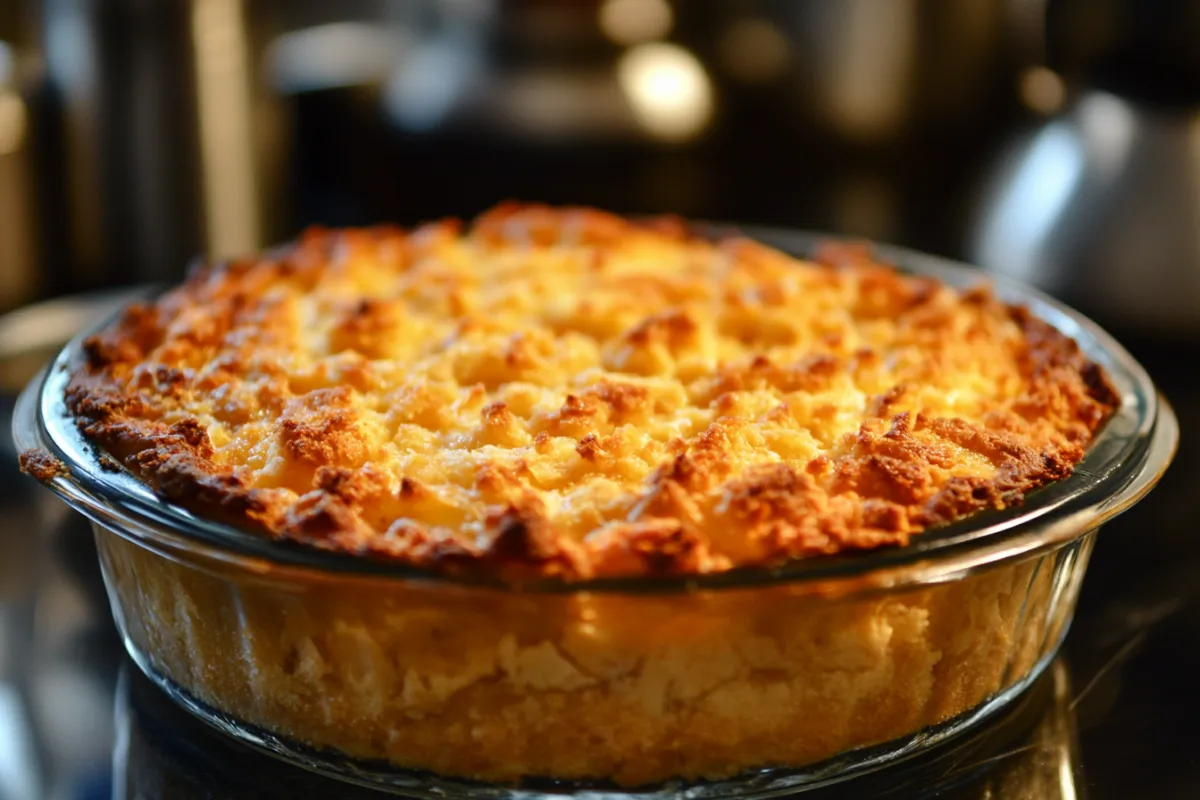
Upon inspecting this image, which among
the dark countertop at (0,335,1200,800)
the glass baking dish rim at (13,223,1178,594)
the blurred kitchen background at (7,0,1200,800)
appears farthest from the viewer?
the blurred kitchen background at (7,0,1200,800)

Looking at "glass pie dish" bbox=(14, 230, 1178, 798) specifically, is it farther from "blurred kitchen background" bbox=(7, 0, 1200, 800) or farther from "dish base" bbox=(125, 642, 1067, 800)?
"blurred kitchen background" bbox=(7, 0, 1200, 800)

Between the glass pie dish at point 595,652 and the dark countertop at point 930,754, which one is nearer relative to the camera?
the glass pie dish at point 595,652

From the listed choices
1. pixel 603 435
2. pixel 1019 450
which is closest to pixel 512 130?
pixel 603 435

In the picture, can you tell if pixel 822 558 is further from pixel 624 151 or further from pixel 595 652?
pixel 624 151

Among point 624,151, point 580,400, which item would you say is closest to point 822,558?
point 580,400

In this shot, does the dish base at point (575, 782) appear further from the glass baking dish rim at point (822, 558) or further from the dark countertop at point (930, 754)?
the glass baking dish rim at point (822, 558)

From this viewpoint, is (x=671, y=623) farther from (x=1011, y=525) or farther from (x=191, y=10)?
(x=191, y=10)

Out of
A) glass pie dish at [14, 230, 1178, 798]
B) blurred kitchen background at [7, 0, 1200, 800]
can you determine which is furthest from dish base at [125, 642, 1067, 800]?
blurred kitchen background at [7, 0, 1200, 800]

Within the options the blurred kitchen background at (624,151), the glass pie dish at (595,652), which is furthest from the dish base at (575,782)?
the blurred kitchen background at (624,151)
